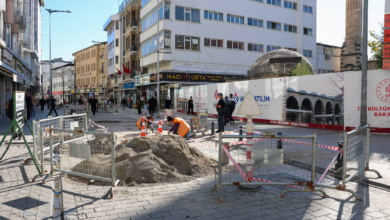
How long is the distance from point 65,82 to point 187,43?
70.1 metres

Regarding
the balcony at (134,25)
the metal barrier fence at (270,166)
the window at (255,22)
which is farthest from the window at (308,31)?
the metal barrier fence at (270,166)

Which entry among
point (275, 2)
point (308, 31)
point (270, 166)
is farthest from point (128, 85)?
point (270, 166)

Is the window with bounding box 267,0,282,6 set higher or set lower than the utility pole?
higher

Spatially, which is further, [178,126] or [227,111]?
[227,111]

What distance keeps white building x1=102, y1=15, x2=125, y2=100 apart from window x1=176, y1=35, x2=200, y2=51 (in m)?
21.0

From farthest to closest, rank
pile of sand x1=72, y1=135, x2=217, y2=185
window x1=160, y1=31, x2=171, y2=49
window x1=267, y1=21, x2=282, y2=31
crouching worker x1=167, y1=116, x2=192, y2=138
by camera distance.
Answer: window x1=267, y1=21, x2=282, y2=31 → window x1=160, y1=31, x2=171, y2=49 → crouching worker x1=167, y1=116, x2=192, y2=138 → pile of sand x1=72, y1=135, x2=217, y2=185

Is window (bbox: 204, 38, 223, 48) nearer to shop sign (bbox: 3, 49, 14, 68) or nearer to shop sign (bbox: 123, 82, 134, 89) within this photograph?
shop sign (bbox: 123, 82, 134, 89)

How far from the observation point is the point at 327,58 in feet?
165

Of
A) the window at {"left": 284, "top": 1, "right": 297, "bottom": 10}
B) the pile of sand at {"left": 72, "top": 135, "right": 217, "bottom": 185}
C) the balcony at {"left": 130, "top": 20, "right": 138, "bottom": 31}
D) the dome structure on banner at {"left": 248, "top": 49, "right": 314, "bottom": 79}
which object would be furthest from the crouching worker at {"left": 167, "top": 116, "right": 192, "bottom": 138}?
the balcony at {"left": 130, "top": 20, "right": 138, "bottom": 31}

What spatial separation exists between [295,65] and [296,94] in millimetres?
13742

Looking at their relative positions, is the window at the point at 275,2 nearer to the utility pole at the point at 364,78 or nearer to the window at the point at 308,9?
the window at the point at 308,9

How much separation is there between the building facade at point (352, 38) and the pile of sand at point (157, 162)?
4513 cm

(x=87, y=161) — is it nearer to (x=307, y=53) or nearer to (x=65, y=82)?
(x=307, y=53)

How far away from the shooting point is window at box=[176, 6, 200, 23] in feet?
117
